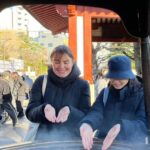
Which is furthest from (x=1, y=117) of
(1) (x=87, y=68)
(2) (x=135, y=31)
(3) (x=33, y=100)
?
(2) (x=135, y=31)

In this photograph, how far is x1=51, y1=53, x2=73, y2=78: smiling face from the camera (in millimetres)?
2270

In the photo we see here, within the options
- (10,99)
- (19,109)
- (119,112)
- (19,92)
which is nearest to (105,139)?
(119,112)

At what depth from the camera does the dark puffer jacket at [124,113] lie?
1913 mm

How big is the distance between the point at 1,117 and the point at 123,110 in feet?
24.9

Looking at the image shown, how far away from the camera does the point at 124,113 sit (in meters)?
2.05

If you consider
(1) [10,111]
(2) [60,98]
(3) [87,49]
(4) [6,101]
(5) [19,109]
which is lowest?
(5) [19,109]

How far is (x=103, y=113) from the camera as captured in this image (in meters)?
2.11

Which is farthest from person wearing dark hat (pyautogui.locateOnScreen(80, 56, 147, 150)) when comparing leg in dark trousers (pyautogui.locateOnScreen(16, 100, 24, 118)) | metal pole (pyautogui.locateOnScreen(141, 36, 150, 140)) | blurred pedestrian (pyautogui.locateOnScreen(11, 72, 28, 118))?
leg in dark trousers (pyautogui.locateOnScreen(16, 100, 24, 118))

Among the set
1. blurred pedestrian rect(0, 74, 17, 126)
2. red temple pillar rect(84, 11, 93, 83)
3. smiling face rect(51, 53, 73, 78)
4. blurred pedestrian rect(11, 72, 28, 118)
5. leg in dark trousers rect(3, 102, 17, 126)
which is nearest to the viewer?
smiling face rect(51, 53, 73, 78)

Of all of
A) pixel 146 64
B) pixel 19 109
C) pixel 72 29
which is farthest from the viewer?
pixel 19 109

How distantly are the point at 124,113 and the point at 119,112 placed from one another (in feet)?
0.08

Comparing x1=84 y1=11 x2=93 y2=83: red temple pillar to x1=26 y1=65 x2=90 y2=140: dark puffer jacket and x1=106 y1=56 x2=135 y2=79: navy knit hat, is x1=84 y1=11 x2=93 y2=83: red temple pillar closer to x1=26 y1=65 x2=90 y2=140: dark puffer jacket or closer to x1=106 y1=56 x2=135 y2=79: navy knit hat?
x1=26 y1=65 x2=90 y2=140: dark puffer jacket

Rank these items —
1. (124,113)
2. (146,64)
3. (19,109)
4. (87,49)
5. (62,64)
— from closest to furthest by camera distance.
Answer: (146,64), (124,113), (62,64), (87,49), (19,109)

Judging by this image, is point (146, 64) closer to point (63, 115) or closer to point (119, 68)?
point (119, 68)
